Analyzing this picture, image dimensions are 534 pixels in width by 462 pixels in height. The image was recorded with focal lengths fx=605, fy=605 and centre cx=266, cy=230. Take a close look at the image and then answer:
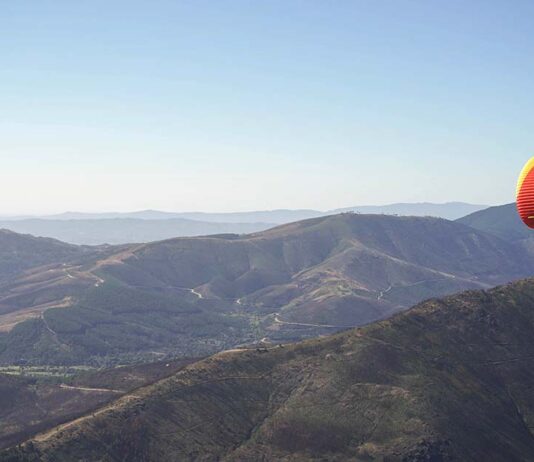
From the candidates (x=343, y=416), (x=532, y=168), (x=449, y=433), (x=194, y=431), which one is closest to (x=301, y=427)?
(x=343, y=416)

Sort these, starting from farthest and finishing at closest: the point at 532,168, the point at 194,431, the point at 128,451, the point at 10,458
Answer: the point at 194,431 → the point at 128,451 → the point at 10,458 → the point at 532,168

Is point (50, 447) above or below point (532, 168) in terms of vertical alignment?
below

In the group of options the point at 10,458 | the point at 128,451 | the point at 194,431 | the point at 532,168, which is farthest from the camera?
the point at 194,431

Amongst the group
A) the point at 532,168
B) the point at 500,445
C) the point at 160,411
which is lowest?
the point at 500,445

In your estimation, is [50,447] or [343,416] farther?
[343,416]

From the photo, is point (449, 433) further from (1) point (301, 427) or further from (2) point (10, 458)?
(2) point (10, 458)

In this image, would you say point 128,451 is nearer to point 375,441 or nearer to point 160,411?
point 160,411
